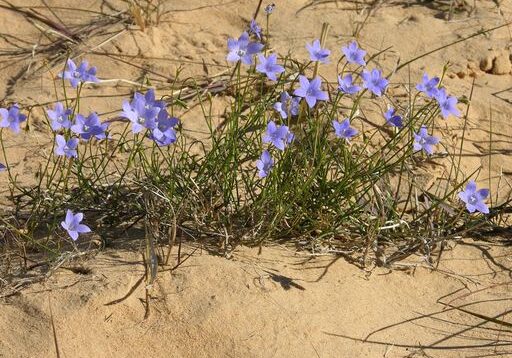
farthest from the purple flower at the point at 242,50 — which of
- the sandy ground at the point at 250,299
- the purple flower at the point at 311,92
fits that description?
the sandy ground at the point at 250,299

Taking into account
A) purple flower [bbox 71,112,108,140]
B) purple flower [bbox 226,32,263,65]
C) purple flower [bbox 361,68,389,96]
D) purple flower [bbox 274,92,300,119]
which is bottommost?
purple flower [bbox 71,112,108,140]

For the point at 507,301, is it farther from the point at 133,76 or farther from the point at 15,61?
the point at 15,61

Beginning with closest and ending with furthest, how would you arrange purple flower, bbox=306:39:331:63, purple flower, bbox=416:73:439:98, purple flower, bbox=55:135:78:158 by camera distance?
purple flower, bbox=55:135:78:158, purple flower, bbox=306:39:331:63, purple flower, bbox=416:73:439:98

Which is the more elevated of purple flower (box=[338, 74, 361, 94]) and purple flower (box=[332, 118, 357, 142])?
purple flower (box=[338, 74, 361, 94])

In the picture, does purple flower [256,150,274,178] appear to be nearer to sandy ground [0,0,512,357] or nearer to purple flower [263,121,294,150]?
purple flower [263,121,294,150]

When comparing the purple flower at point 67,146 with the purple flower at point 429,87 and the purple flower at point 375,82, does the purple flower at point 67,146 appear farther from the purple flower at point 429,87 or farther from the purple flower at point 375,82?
the purple flower at point 429,87

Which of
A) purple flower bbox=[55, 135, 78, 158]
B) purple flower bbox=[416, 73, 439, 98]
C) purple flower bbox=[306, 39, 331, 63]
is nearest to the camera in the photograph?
purple flower bbox=[55, 135, 78, 158]

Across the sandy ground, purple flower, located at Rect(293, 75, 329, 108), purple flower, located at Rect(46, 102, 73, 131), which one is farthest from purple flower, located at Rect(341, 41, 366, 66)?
purple flower, located at Rect(46, 102, 73, 131)

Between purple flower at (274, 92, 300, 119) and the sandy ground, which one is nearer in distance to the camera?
the sandy ground
